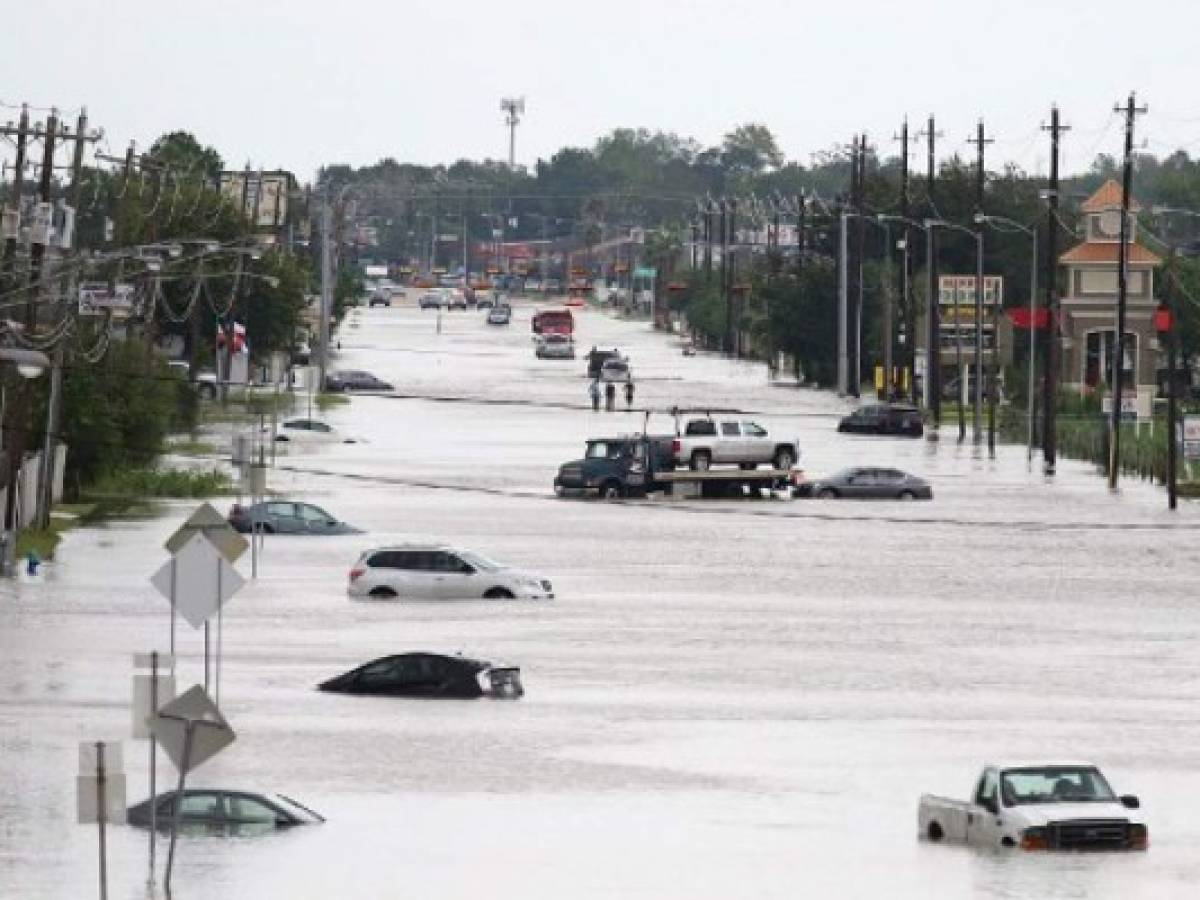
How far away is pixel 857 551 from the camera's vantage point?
285 feet

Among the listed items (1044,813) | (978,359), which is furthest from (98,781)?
(978,359)

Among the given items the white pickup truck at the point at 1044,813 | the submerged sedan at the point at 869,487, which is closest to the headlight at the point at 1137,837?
the white pickup truck at the point at 1044,813

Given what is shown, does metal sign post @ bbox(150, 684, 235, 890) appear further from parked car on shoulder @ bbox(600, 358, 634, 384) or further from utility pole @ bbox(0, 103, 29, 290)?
parked car on shoulder @ bbox(600, 358, 634, 384)

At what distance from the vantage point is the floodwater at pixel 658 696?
128 ft

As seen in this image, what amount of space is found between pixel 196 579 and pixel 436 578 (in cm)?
2301

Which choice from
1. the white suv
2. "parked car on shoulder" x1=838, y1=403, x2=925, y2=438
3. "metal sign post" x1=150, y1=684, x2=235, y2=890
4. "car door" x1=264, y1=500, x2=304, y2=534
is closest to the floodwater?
the white suv

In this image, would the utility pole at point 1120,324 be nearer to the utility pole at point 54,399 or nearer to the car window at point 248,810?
the utility pole at point 54,399

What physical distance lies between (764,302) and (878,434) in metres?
47.4

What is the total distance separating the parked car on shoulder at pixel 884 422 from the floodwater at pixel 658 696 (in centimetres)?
2384

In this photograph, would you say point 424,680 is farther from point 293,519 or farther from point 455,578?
point 293,519

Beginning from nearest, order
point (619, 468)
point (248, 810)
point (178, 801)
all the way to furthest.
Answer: point (178, 801) < point (248, 810) < point (619, 468)

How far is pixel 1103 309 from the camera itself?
516ft

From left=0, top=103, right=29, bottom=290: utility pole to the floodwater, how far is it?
20.5 ft

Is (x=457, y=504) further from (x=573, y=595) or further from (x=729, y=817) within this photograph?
(x=729, y=817)
